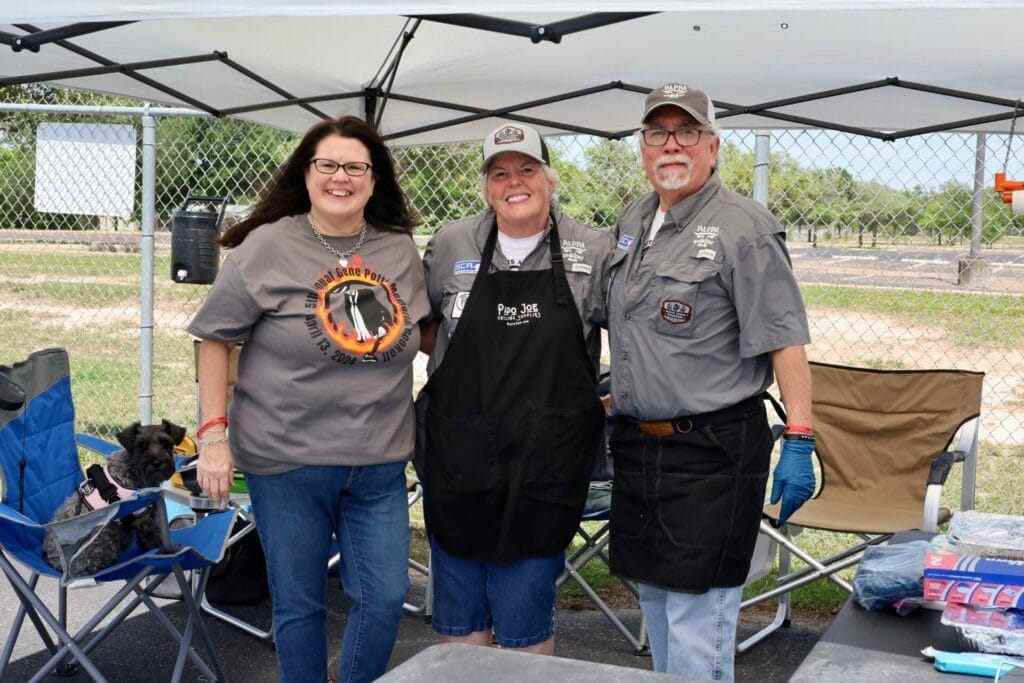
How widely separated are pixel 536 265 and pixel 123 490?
1.64 m

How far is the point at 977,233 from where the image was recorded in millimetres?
5000

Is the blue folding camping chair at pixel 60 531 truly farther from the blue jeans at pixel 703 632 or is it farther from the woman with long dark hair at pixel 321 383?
the blue jeans at pixel 703 632

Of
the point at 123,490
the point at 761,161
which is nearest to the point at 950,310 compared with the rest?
the point at 761,161

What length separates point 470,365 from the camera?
108 inches

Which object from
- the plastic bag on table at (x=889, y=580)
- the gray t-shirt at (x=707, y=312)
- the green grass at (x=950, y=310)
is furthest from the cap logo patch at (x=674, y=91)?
the green grass at (x=950, y=310)

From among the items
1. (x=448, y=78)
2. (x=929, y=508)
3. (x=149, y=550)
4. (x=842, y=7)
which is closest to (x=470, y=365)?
(x=842, y=7)

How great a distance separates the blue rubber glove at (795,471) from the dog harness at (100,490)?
1.96m

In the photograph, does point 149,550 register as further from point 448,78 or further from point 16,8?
point 448,78

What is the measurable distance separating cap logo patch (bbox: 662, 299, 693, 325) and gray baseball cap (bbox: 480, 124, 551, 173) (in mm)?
504

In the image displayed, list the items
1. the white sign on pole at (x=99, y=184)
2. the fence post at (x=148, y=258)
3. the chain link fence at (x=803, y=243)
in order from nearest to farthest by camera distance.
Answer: the fence post at (x=148, y=258)
the white sign on pole at (x=99, y=184)
the chain link fence at (x=803, y=243)

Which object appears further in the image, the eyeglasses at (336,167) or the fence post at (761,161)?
the fence post at (761,161)

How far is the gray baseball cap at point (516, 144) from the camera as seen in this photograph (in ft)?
8.85

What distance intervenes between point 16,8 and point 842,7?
6.63 feet

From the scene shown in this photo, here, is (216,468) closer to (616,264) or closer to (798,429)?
(616,264)
